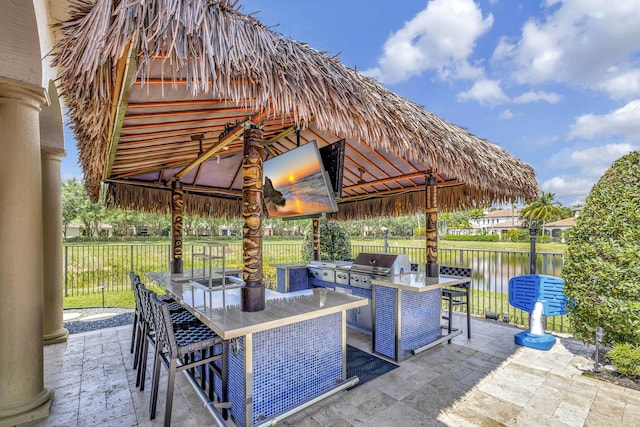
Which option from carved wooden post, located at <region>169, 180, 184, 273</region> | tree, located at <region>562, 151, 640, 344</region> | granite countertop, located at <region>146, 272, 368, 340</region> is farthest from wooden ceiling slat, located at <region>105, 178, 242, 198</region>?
tree, located at <region>562, 151, 640, 344</region>

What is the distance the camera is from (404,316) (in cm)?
365

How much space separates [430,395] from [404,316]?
3.24ft

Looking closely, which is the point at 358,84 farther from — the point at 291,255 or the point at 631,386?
the point at 291,255

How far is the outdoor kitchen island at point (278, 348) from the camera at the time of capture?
2189 mm

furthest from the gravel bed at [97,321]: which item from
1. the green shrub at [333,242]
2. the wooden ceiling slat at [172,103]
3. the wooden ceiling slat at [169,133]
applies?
the green shrub at [333,242]

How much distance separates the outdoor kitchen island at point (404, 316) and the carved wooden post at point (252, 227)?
1.84 m

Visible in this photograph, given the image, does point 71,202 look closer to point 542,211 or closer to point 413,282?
point 413,282

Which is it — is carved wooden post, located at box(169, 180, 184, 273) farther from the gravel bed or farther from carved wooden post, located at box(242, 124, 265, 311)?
carved wooden post, located at box(242, 124, 265, 311)

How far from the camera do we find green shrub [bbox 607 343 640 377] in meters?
2.96

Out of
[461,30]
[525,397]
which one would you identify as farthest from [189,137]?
[461,30]

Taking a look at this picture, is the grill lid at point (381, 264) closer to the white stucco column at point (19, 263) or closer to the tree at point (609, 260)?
the tree at point (609, 260)

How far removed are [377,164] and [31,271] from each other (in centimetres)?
451

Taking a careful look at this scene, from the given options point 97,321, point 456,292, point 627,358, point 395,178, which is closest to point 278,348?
point 456,292

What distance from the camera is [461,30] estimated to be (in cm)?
884
